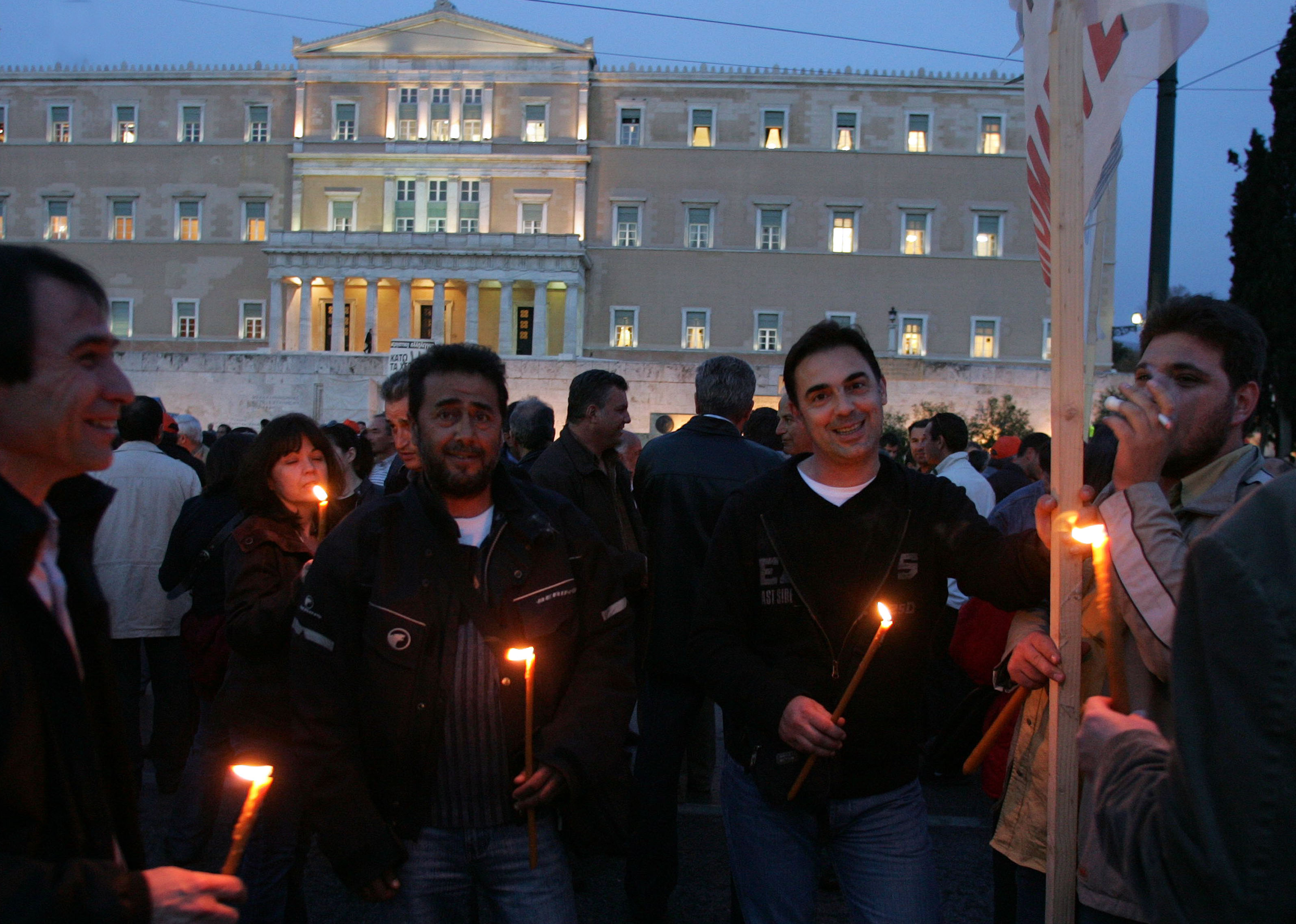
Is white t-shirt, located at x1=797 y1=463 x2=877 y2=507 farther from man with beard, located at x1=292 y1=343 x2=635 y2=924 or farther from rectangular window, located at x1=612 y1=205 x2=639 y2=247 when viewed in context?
rectangular window, located at x1=612 y1=205 x2=639 y2=247

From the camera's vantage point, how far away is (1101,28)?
2328mm

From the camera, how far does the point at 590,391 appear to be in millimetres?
4477

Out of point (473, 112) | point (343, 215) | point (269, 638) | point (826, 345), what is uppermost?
point (473, 112)

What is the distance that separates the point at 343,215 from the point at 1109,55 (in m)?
43.4

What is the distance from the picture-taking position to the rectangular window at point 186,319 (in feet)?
139

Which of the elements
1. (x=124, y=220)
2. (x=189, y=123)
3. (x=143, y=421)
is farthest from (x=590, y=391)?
(x=124, y=220)

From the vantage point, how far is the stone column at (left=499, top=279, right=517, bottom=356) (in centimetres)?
4056

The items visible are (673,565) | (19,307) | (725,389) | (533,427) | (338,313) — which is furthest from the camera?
(338,313)

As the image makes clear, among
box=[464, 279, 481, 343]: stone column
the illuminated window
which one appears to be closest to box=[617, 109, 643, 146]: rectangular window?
the illuminated window

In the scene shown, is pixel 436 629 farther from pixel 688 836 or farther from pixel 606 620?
pixel 688 836

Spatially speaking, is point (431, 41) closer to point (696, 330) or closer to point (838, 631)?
point (696, 330)

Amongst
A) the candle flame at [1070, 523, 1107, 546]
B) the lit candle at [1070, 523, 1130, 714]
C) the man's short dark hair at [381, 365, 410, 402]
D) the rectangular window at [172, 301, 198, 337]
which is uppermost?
the rectangular window at [172, 301, 198, 337]

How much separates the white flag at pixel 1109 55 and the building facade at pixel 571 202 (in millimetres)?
38119

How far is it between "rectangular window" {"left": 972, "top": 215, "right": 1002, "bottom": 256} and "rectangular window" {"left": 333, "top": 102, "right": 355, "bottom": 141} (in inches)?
1035
